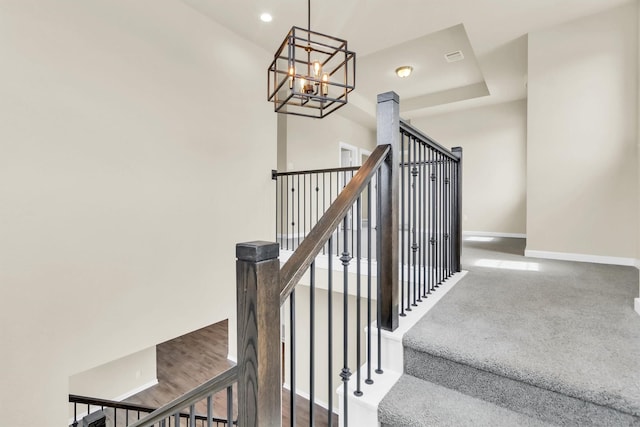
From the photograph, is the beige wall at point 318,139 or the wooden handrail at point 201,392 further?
the beige wall at point 318,139

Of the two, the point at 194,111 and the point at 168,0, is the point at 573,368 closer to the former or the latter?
the point at 194,111

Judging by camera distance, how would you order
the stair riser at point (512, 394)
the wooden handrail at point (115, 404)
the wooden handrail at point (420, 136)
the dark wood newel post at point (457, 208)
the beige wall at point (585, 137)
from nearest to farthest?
the stair riser at point (512, 394)
the wooden handrail at point (420, 136)
the dark wood newel post at point (457, 208)
the wooden handrail at point (115, 404)
the beige wall at point (585, 137)

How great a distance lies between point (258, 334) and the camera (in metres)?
0.69

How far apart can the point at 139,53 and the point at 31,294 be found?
7.25 feet

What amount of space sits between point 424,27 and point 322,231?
146 inches

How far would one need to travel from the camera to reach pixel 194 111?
10.8ft

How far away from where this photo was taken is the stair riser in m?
1.04

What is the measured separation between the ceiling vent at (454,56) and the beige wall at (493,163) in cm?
188

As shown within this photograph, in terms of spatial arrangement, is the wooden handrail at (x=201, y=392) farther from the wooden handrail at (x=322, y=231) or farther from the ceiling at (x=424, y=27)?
the ceiling at (x=424, y=27)

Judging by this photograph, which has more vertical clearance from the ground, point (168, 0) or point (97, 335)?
point (168, 0)

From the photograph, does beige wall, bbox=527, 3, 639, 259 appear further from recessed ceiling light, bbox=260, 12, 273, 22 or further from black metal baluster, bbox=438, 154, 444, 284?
recessed ceiling light, bbox=260, 12, 273, 22

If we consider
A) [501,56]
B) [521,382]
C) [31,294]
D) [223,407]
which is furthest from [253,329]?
[501,56]

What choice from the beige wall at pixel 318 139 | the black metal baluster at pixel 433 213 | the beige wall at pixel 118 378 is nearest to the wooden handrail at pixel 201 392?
the black metal baluster at pixel 433 213

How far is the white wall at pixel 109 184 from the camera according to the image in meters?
2.24
